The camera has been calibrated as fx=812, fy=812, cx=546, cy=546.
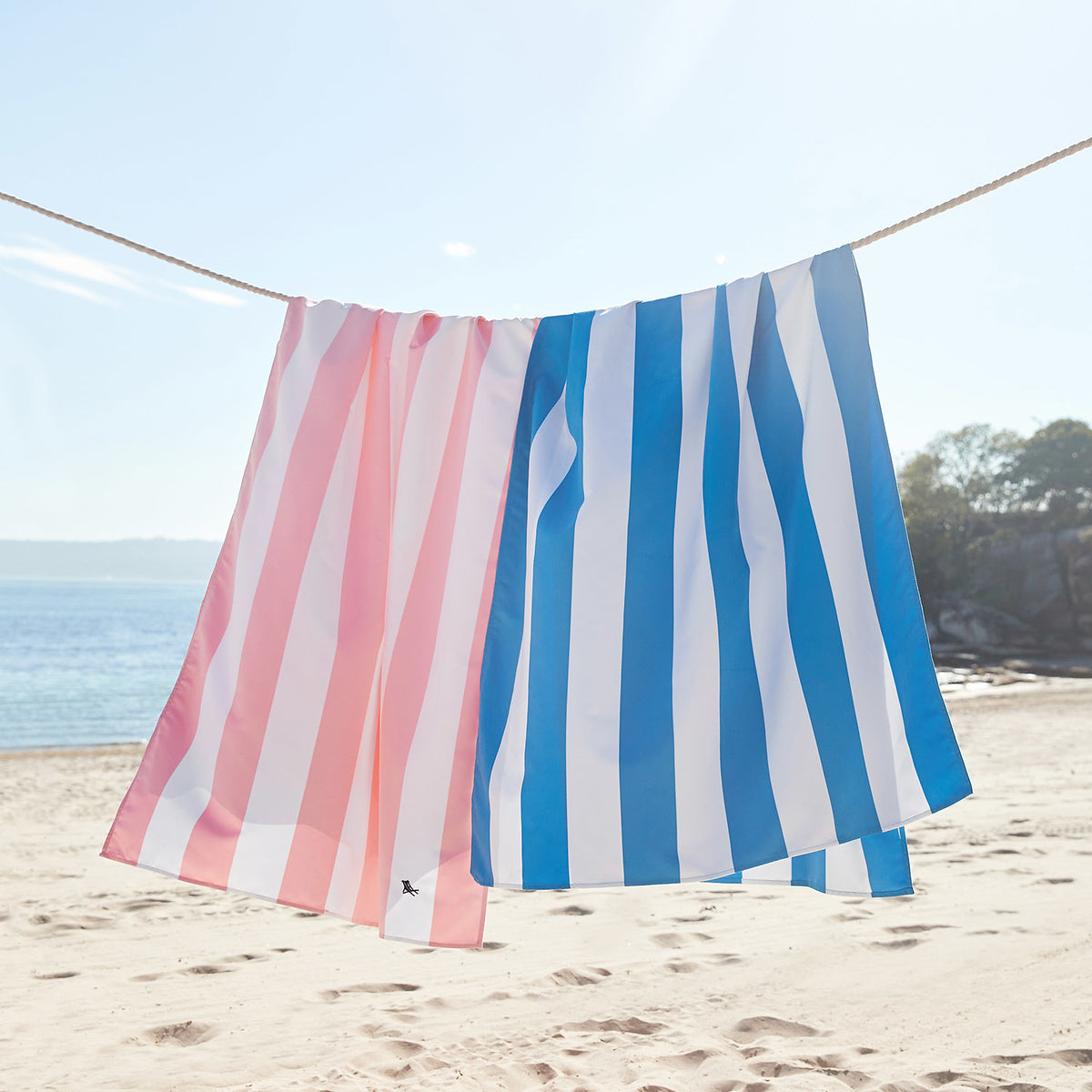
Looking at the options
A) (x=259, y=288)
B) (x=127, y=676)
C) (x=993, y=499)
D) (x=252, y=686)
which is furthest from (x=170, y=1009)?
(x=993, y=499)

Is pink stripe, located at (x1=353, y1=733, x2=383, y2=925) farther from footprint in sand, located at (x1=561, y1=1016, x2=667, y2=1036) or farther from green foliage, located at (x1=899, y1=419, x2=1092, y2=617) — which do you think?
green foliage, located at (x1=899, y1=419, x2=1092, y2=617)

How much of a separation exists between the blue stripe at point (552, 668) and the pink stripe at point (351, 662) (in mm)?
369

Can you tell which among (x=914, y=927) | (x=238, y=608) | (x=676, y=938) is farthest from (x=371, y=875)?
(x=914, y=927)

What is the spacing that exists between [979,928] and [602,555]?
2.58m

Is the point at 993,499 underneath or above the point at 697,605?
above

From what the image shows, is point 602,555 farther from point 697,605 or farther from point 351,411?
point 351,411

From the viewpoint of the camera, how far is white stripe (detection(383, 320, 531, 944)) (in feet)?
5.09

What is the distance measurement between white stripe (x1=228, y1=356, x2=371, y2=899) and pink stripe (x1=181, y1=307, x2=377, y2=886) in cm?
2

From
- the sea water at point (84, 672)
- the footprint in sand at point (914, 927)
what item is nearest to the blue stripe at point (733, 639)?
the footprint in sand at point (914, 927)

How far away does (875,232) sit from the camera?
1523mm

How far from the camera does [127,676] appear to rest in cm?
2312

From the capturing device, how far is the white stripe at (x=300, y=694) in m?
1.61

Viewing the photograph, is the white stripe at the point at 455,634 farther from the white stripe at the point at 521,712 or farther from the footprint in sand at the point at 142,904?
the footprint in sand at the point at 142,904

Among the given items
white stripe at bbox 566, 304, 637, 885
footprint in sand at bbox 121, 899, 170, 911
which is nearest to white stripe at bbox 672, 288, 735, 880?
white stripe at bbox 566, 304, 637, 885
